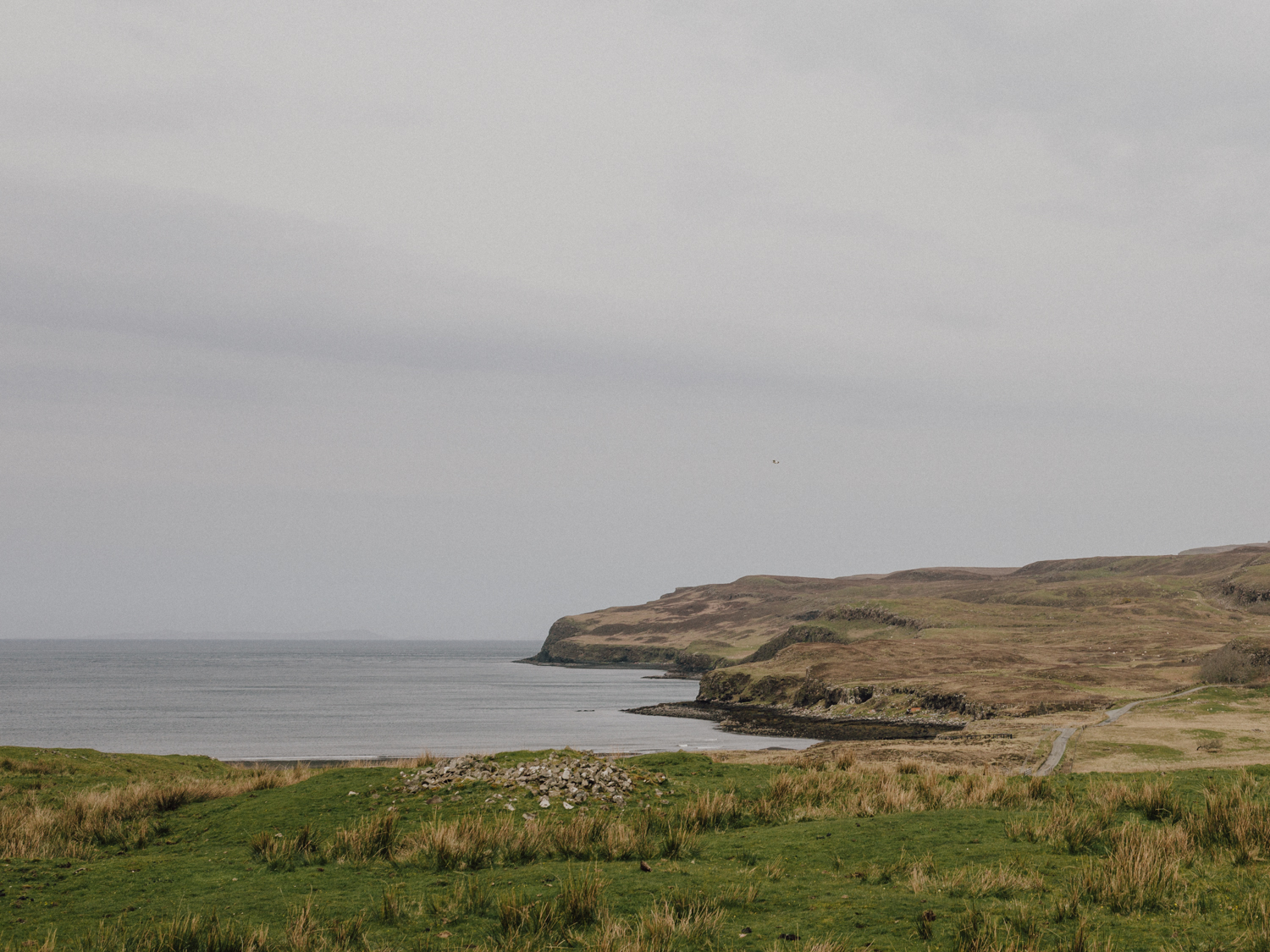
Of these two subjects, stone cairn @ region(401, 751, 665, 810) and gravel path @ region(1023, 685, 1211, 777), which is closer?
stone cairn @ region(401, 751, 665, 810)

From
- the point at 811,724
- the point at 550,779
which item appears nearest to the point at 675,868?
the point at 550,779

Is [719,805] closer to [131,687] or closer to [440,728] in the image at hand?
[440,728]

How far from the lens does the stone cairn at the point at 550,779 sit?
64.0 ft

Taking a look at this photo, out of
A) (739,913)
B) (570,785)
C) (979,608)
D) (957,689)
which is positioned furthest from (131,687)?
(739,913)

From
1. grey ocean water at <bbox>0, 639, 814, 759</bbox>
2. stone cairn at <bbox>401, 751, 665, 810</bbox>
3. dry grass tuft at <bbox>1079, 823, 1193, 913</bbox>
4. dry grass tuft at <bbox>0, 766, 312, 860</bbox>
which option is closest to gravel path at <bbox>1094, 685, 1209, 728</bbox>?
grey ocean water at <bbox>0, 639, 814, 759</bbox>

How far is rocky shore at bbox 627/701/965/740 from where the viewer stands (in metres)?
66.1

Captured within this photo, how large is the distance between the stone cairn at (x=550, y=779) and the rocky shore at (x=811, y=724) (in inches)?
1776

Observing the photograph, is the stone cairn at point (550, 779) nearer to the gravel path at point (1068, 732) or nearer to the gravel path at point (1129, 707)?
the gravel path at point (1068, 732)

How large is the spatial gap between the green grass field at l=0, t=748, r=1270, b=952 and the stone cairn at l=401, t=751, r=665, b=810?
469 mm

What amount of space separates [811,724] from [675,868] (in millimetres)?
66291

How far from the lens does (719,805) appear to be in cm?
1825

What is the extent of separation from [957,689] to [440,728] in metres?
47.8

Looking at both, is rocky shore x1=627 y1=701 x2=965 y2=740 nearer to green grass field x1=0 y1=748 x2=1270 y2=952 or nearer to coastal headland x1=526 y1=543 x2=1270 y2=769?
coastal headland x1=526 y1=543 x2=1270 y2=769

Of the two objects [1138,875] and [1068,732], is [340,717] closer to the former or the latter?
[1068,732]
